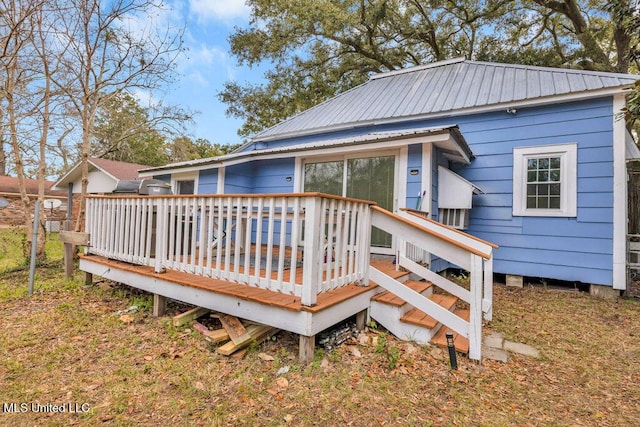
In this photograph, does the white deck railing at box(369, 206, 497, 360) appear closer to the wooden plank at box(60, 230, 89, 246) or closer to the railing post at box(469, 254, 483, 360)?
the railing post at box(469, 254, 483, 360)

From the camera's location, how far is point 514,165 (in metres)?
5.56

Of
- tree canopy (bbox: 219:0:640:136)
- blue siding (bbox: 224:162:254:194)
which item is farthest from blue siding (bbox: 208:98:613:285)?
tree canopy (bbox: 219:0:640:136)

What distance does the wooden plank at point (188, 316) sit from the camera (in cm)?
332

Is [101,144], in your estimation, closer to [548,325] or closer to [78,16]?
[78,16]

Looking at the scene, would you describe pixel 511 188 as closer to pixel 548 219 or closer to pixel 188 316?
pixel 548 219

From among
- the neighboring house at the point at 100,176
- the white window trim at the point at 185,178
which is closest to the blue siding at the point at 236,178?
the white window trim at the point at 185,178

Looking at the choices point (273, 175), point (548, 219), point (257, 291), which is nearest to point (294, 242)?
point (257, 291)

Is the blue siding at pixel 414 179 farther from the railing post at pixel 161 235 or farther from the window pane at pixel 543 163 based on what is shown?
the railing post at pixel 161 235

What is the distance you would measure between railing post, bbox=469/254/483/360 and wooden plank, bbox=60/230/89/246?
525 cm

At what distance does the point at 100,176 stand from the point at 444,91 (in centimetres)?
1382

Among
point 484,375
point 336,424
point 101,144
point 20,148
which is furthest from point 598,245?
point 101,144

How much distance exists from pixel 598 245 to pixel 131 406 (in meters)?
6.50

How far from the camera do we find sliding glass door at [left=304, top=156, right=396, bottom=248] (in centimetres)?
527

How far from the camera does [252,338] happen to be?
114 inches
